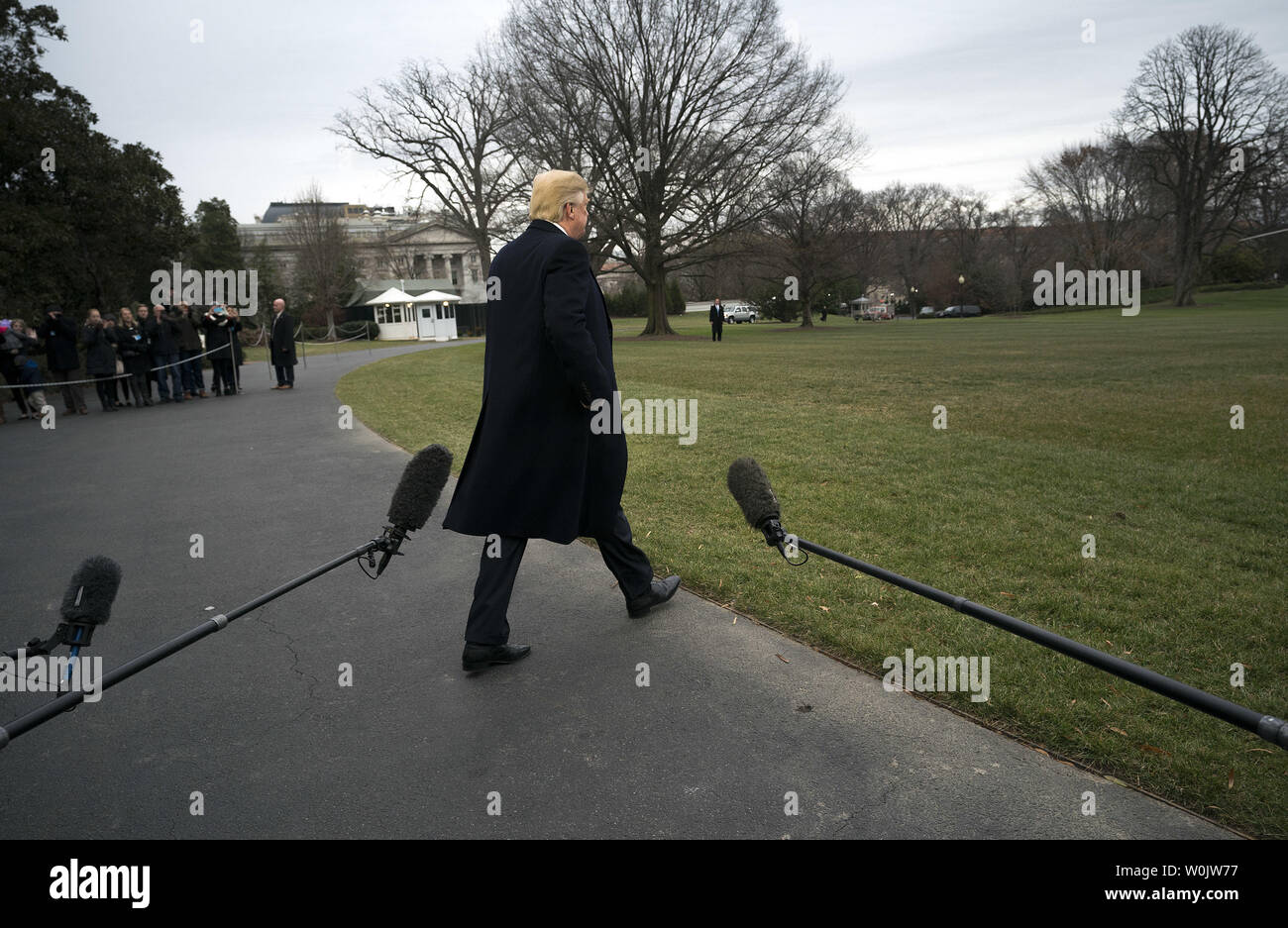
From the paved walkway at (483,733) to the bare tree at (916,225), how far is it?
294ft

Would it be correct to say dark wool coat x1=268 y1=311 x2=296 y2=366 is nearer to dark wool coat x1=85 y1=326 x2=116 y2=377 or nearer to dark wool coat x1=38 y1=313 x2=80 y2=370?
dark wool coat x1=85 y1=326 x2=116 y2=377

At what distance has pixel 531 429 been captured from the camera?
12.7 ft

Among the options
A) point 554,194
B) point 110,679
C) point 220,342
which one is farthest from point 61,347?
point 110,679

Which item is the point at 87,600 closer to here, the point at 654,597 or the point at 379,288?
the point at 654,597

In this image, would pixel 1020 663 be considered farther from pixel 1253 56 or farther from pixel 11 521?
pixel 1253 56

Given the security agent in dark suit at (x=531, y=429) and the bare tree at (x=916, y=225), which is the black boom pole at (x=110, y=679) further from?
the bare tree at (x=916, y=225)

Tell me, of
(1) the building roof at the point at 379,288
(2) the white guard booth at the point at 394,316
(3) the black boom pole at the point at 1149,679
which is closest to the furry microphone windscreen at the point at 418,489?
(3) the black boom pole at the point at 1149,679

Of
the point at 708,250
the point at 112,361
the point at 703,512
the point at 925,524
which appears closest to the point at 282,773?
the point at 703,512

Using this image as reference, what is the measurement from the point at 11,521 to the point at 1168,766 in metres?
9.59

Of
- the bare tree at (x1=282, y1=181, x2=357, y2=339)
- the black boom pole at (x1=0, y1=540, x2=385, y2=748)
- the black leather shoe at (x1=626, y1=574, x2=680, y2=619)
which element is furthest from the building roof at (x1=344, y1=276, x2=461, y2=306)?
the black boom pole at (x1=0, y1=540, x2=385, y2=748)

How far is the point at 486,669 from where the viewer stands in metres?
4.02

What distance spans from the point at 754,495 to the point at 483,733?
1.70m

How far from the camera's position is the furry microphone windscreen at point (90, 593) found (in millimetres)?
2746
